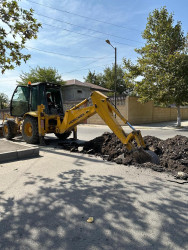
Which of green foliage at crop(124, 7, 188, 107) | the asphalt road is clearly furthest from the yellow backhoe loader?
green foliage at crop(124, 7, 188, 107)

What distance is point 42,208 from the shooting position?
3047 mm

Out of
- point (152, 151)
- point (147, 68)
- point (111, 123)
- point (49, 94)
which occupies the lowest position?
point (152, 151)

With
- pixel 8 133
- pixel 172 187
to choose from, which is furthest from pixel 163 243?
pixel 8 133

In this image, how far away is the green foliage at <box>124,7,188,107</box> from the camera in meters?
16.3

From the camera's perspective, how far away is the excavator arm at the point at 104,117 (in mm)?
5441

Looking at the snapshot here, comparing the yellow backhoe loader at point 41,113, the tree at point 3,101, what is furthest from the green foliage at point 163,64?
the tree at point 3,101

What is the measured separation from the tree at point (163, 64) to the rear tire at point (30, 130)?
39.5 feet

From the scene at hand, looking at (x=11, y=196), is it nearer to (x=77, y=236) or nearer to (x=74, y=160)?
(x=77, y=236)

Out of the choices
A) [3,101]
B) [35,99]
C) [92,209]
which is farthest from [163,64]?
[3,101]

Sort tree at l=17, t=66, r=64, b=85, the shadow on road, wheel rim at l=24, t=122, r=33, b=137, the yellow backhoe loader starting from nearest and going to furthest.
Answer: the shadow on road
the yellow backhoe loader
wheel rim at l=24, t=122, r=33, b=137
tree at l=17, t=66, r=64, b=85

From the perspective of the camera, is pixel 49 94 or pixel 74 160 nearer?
pixel 74 160

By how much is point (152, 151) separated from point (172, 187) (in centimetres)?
176

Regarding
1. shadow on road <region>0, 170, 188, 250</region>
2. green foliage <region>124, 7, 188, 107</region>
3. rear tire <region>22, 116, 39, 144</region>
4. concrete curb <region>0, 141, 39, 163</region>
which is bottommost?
shadow on road <region>0, 170, 188, 250</region>

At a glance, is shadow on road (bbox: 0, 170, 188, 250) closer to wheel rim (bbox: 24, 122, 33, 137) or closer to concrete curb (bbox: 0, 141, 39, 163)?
concrete curb (bbox: 0, 141, 39, 163)
